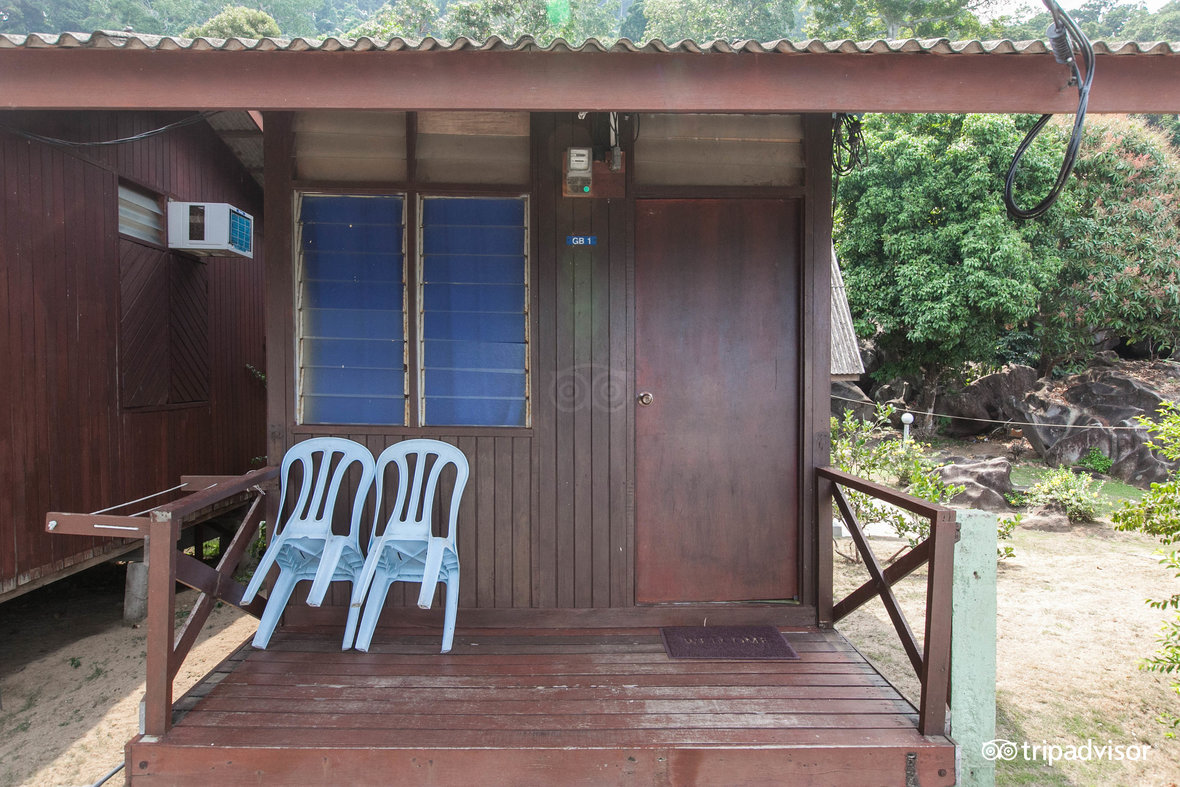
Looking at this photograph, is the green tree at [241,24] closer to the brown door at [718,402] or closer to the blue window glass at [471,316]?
the blue window glass at [471,316]

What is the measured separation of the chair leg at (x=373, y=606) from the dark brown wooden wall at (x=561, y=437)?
272 millimetres

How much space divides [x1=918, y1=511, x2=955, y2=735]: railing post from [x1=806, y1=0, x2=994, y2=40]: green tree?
795 inches

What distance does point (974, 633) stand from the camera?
2.40 meters

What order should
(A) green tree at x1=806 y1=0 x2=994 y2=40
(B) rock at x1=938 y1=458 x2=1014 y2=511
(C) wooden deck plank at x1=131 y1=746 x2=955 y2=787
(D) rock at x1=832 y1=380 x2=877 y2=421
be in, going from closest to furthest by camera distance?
(C) wooden deck plank at x1=131 y1=746 x2=955 y2=787 → (B) rock at x1=938 y1=458 x2=1014 y2=511 → (D) rock at x1=832 y1=380 x2=877 y2=421 → (A) green tree at x1=806 y1=0 x2=994 y2=40

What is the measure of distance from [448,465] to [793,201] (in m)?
2.11

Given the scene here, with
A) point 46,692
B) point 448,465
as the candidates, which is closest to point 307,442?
point 448,465

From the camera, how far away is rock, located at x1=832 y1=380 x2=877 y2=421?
46.4 feet

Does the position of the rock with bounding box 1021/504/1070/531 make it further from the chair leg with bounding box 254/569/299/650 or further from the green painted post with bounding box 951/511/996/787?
the chair leg with bounding box 254/569/299/650

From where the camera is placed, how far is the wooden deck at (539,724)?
222cm

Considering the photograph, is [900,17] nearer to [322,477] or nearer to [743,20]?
[743,20]

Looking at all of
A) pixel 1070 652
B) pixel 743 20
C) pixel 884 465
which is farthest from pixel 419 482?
pixel 743 20

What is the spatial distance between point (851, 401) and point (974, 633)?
12.4 metres

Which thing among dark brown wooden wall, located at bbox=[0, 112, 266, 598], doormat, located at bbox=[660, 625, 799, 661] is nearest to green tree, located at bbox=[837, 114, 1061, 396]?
doormat, located at bbox=[660, 625, 799, 661]

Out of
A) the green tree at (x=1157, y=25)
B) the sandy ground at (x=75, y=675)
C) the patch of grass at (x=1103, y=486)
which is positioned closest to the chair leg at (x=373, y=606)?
the sandy ground at (x=75, y=675)
